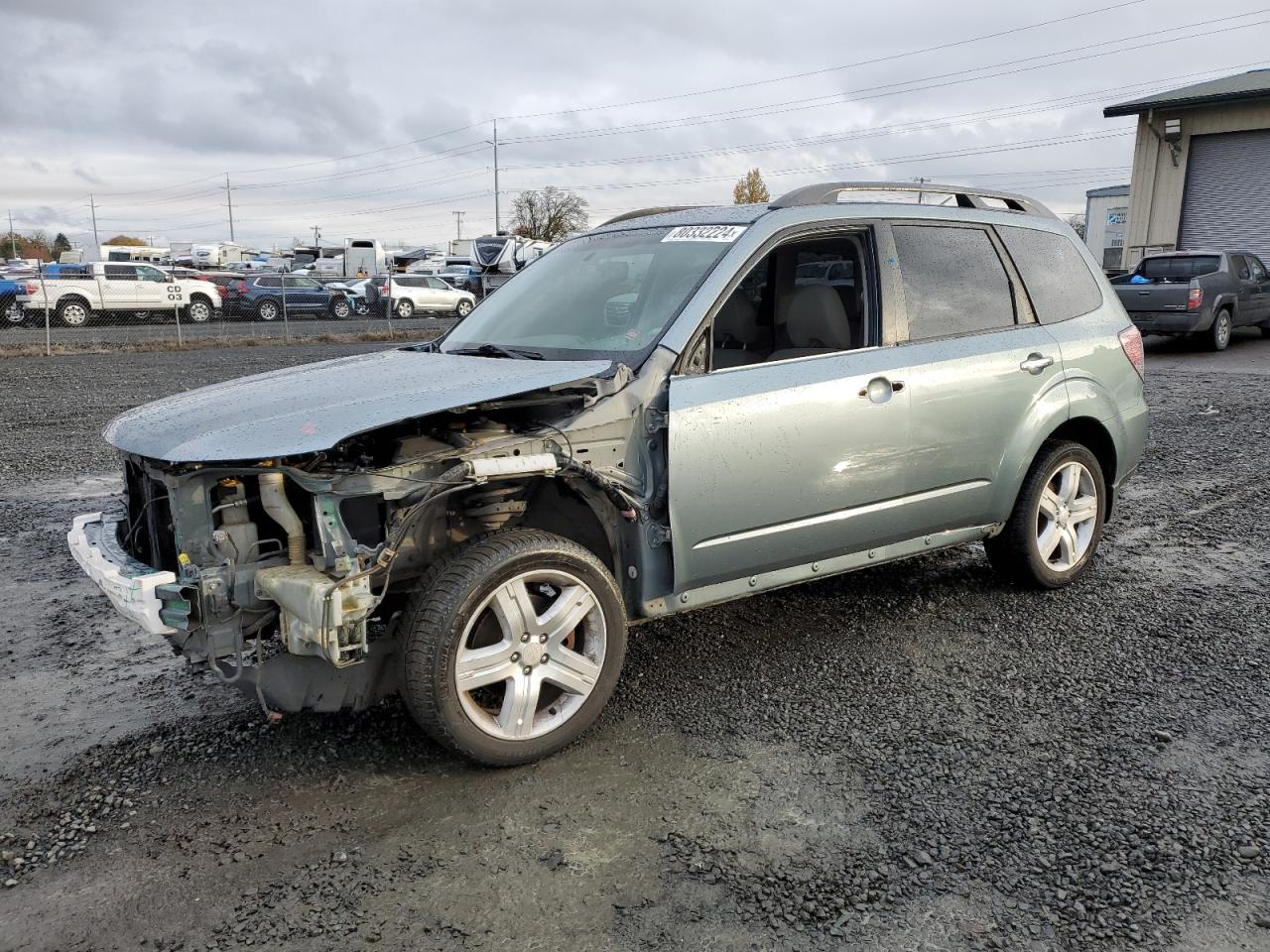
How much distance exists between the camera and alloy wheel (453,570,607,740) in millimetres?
3273

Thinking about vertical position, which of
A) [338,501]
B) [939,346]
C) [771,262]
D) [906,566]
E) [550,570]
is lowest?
[906,566]

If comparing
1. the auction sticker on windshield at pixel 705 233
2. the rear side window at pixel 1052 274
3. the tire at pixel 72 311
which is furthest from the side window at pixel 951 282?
the tire at pixel 72 311

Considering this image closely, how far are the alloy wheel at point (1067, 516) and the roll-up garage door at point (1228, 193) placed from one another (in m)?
22.9

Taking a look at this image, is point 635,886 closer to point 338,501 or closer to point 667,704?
point 667,704

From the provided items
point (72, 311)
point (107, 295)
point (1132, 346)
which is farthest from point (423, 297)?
point (1132, 346)

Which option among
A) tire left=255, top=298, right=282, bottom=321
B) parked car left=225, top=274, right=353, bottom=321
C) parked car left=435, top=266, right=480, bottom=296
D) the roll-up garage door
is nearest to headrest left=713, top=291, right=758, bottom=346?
the roll-up garage door

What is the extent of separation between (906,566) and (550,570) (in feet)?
9.54

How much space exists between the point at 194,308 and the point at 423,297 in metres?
7.02

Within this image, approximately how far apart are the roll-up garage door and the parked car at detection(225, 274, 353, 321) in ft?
76.9

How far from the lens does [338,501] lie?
3.17 metres

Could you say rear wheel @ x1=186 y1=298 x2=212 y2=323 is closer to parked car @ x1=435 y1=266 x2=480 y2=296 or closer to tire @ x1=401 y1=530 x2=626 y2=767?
parked car @ x1=435 y1=266 x2=480 y2=296

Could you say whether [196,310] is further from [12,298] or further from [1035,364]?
[1035,364]

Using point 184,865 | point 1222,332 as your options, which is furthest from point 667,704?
point 1222,332

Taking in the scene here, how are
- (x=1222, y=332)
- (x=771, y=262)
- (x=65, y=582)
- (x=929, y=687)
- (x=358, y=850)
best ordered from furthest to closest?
(x=1222, y=332) < (x=65, y=582) < (x=771, y=262) < (x=929, y=687) < (x=358, y=850)
